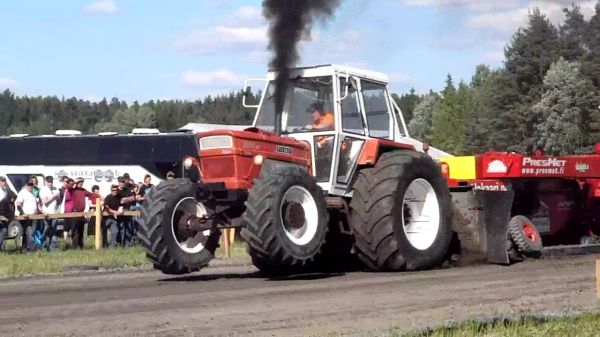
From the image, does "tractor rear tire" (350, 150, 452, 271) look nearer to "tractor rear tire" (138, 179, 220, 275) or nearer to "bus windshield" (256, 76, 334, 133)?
"bus windshield" (256, 76, 334, 133)

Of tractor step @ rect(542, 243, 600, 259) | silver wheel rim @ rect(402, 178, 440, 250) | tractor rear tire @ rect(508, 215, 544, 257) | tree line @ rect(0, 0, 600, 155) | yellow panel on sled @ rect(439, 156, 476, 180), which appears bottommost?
tractor step @ rect(542, 243, 600, 259)

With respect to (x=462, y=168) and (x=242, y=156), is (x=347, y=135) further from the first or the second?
(x=462, y=168)

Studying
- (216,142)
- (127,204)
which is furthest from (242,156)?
(127,204)

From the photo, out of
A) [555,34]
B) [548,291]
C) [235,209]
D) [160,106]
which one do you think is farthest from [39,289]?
[160,106]

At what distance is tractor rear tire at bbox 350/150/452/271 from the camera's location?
13289mm

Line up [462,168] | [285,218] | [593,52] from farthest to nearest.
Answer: [593,52] < [462,168] < [285,218]

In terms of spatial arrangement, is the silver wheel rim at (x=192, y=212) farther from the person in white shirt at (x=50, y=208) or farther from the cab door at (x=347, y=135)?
the person in white shirt at (x=50, y=208)

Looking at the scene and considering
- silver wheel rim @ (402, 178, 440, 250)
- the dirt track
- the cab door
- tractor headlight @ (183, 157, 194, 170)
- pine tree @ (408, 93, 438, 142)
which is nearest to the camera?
the dirt track

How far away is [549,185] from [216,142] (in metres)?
7.04

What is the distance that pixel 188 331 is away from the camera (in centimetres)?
818

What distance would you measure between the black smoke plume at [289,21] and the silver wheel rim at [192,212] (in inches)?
66.6

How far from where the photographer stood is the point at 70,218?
23109 mm

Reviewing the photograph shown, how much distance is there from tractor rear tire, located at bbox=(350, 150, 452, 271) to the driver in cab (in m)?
0.76

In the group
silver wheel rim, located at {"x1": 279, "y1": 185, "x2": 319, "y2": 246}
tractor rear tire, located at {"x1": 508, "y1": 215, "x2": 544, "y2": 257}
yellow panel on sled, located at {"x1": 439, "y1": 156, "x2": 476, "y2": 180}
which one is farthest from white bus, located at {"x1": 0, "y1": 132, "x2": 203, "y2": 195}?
silver wheel rim, located at {"x1": 279, "y1": 185, "x2": 319, "y2": 246}
